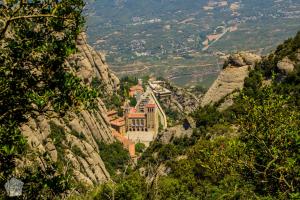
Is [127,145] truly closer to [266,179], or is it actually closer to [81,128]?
[81,128]

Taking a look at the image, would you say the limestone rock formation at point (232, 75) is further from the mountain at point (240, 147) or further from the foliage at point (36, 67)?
the foliage at point (36, 67)

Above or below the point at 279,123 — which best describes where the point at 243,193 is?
below

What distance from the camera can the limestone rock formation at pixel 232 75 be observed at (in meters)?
57.2

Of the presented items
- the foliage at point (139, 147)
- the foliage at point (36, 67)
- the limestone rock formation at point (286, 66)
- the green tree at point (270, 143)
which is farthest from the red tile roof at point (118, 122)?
the foliage at point (36, 67)

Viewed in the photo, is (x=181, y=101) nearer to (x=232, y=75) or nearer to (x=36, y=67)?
(x=232, y=75)

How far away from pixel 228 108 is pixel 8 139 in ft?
132

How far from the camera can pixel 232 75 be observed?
191 ft

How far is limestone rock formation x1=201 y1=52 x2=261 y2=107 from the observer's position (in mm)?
57225

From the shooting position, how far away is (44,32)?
1274 cm

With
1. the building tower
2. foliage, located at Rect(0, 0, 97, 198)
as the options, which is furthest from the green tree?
the building tower

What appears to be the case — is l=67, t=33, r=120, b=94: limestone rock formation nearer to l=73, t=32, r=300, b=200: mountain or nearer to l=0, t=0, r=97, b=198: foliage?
l=73, t=32, r=300, b=200: mountain

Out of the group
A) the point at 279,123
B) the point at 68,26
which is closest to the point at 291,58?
A: the point at 279,123

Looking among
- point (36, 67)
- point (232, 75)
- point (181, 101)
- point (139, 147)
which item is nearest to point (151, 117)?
point (139, 147)

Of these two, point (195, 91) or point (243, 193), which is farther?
point (195, 91)
